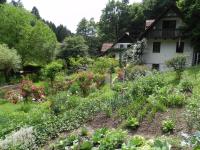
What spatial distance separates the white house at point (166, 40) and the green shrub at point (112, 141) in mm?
18476

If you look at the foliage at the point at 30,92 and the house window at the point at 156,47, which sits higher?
the house window at the point at 156,47

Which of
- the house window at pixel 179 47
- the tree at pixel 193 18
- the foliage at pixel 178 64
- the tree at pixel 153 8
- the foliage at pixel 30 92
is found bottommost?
the foliage at pixel 30 92

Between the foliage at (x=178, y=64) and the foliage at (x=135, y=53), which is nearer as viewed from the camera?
the foliage at (x=178, y=64)

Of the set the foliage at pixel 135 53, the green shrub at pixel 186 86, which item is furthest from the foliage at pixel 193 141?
the foliage at pixel 135 53

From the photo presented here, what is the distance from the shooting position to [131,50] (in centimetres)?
2664

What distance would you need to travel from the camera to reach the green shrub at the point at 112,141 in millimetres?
7777

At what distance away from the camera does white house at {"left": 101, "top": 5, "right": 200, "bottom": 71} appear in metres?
26.3

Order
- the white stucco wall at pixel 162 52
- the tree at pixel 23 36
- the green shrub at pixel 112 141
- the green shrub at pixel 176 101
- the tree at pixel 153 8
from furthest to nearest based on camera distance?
1. the tree at pixel 153 8
2. the tree at pixel 23 36
3. the white stucco wall at pixel 162 52
4. the green shrub at pixel 176 101
5. the green shrub at pixel 112 141

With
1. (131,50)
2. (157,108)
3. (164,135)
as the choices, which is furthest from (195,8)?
(164,135)

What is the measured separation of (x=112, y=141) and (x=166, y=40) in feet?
68.6

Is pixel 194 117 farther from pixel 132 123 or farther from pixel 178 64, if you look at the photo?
pixel 178 64

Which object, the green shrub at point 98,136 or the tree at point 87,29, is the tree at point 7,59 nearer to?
the green shrub at point 98,136

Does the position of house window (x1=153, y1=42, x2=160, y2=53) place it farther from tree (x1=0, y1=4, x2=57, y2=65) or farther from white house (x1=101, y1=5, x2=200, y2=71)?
tree (x1=0, y1=4, x2=57, y2=65)

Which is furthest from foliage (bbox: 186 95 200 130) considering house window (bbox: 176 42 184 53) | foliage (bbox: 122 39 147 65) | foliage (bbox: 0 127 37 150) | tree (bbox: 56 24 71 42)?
tree (bbox: 56 24 71 42)
